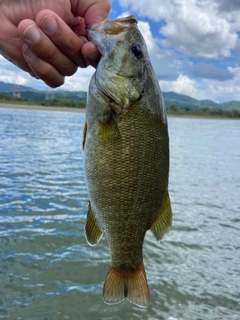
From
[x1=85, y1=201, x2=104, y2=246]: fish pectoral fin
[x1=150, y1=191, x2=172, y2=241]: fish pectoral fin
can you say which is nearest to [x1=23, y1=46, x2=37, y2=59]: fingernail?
[x1=85, y1=201, x2=104, y2=246]: fish pectoral fin

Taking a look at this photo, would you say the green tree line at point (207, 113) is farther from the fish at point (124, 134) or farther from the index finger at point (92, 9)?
the fish at point (124, 134)

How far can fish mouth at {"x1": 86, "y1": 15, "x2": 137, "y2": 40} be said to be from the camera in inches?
101

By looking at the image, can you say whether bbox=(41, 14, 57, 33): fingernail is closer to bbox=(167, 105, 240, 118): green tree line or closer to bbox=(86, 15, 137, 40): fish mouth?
bbox=(86, 15, 137, 40): fish mouth

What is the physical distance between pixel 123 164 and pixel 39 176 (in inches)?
526

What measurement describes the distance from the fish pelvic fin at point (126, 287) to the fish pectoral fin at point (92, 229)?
335mm

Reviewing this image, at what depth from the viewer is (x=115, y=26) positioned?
8.57 feet

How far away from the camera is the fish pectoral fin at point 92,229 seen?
9.16 feet

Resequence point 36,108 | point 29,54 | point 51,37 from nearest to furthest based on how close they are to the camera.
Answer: point 51,37, point 29,54, point 36,108

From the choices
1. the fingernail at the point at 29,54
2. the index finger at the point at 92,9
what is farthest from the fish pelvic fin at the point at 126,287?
the index finger at the point at 92,9

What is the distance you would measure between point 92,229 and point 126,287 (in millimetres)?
558

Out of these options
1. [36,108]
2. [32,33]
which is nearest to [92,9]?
[32,33]

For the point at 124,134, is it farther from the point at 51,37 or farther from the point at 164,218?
the point at 51,37

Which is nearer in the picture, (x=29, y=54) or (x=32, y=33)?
(x=32, y=33)

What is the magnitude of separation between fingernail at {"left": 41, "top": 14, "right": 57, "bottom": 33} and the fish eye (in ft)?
1.89
